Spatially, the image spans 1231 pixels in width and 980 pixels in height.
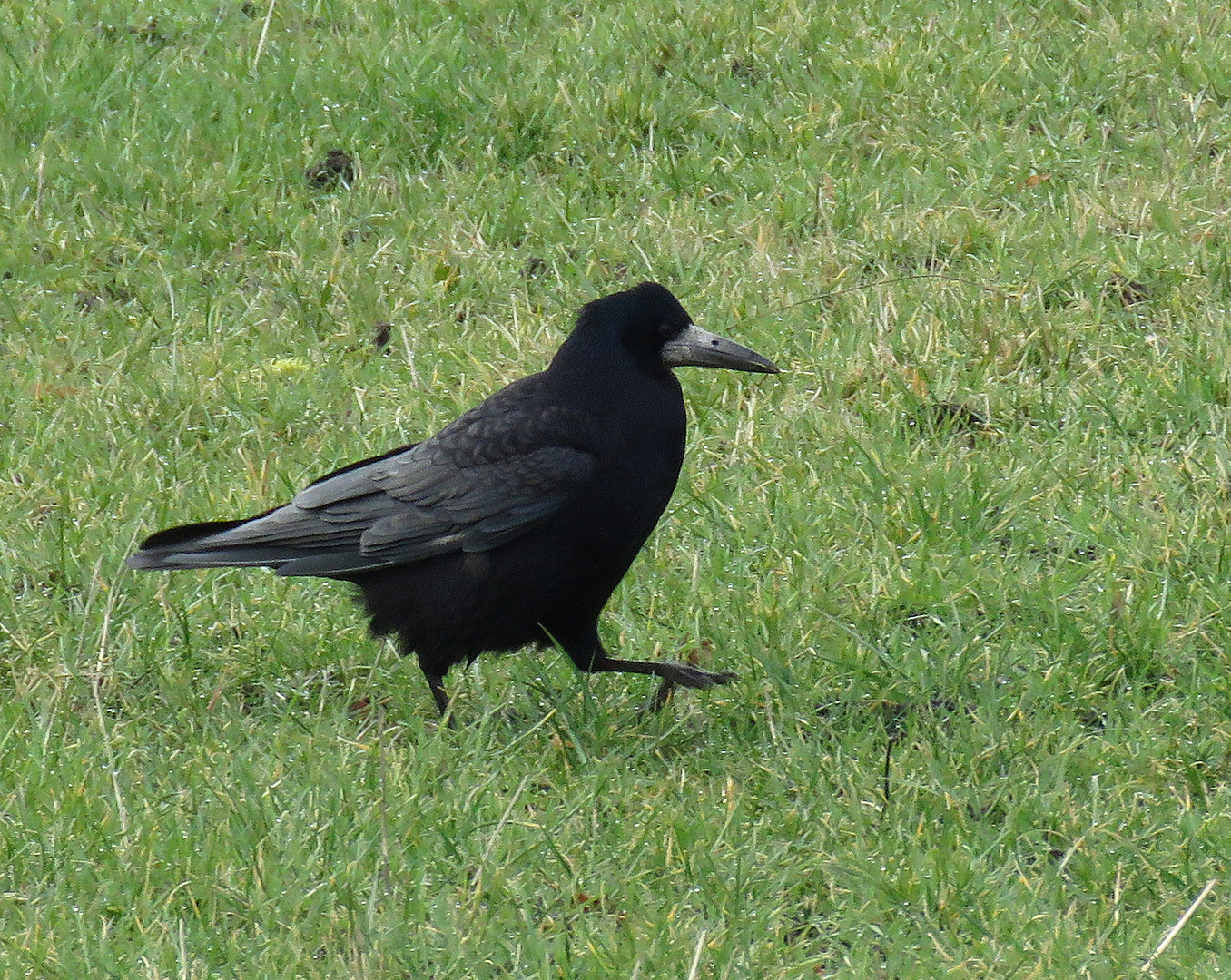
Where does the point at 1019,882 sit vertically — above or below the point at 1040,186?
below

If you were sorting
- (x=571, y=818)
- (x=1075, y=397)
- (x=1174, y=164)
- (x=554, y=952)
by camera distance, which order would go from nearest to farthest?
(x=554, y=952), (x=571, y=818), (x=1075, y=397), (x=1174, y=164)

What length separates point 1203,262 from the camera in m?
6.34

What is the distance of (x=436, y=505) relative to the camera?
188 inches

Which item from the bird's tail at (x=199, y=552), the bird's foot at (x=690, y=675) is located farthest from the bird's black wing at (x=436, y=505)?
the bird's foot at (x=690, y=675)

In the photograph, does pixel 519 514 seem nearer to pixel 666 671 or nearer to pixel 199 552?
pixel 666 671

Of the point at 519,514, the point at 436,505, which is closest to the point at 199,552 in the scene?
the point at 436,505

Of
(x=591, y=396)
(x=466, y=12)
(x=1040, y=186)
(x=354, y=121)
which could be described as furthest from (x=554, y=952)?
(x=466, y=12)

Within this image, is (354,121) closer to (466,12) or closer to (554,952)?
(466,12)

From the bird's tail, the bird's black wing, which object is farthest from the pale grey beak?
the bird's tail

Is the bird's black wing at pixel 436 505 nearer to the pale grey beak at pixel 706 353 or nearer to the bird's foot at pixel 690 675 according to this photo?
the pale grey beak at pixel 706 353

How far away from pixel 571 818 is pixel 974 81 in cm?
468

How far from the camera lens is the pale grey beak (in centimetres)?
491

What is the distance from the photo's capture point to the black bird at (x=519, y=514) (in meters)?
4.55

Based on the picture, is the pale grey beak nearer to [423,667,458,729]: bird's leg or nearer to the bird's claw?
the bird's claw
